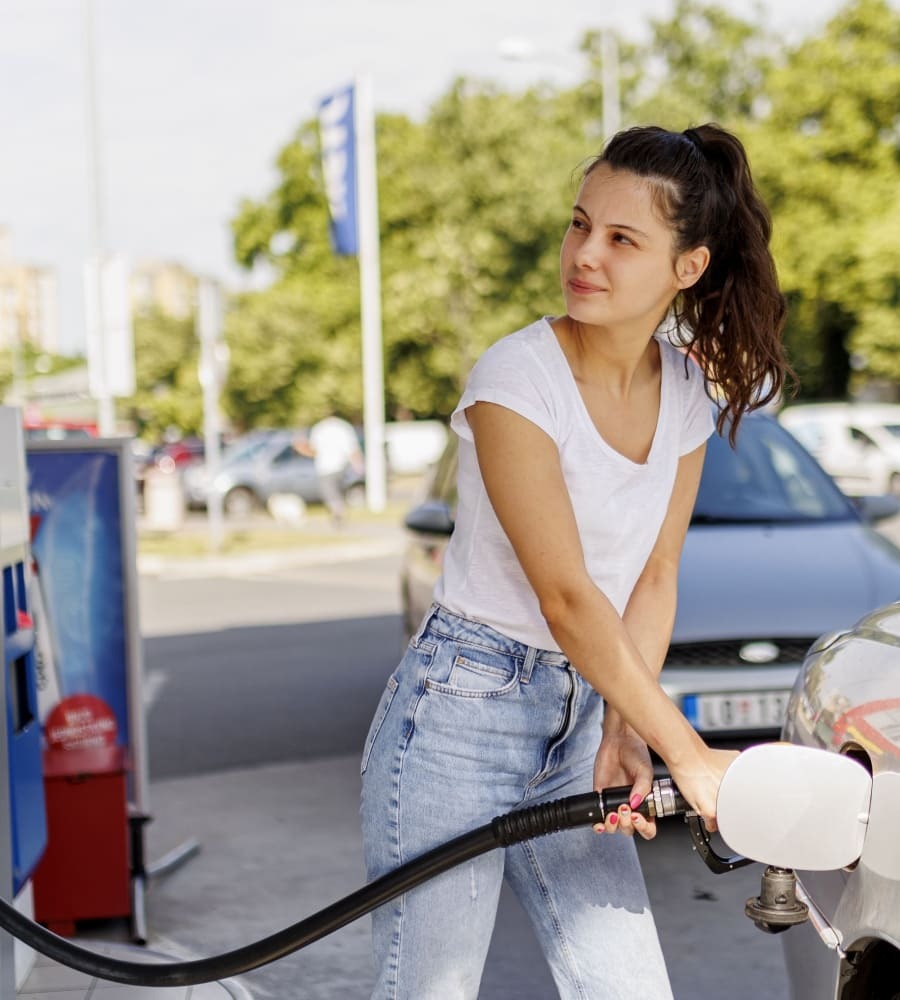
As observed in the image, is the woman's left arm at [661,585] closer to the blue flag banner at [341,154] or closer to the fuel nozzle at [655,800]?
the fuel nozzle at [655,800]

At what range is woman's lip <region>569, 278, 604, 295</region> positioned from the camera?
2.17 metres

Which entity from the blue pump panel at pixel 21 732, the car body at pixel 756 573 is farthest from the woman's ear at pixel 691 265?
the car body at pixel 756 573

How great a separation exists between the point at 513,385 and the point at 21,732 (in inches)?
81.9

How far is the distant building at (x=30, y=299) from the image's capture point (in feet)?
491

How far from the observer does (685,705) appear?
537 centimetres

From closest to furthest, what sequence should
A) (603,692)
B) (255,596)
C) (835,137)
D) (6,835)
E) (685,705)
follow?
(603,692) → (6,835) → (685,705) → (255,596) → (835,137)

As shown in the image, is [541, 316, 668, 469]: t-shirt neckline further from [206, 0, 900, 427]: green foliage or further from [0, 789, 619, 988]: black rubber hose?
[206, 0, 900, 427]: green foliage

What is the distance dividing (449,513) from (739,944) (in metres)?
2.50

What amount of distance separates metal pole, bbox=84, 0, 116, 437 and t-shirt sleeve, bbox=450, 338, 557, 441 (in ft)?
51.3

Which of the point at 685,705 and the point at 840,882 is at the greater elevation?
the point at 840,882

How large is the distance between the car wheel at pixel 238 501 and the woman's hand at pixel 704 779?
27105 mm

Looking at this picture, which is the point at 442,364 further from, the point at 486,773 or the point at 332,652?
the point at 486,773

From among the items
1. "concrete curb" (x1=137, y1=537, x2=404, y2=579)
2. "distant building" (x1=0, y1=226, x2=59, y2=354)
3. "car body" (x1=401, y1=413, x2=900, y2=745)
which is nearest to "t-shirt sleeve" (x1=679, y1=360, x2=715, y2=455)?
"car body" (x1=401, y1=413, x2=900, y2=745)

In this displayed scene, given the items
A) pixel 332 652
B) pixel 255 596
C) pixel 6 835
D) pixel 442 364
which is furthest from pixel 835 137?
pixel 6 835
